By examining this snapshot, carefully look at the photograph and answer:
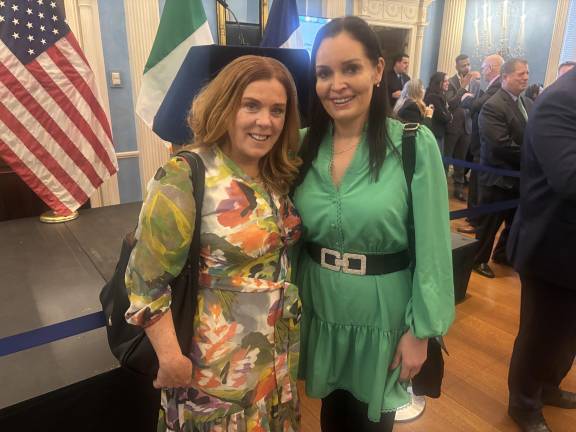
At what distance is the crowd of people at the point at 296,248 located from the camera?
103 centimetres

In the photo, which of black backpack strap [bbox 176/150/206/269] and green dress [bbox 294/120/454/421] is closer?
black backpack strap [bbox 176/150/206/269]

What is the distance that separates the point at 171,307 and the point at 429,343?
0.76 m

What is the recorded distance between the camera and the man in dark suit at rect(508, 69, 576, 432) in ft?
4.86

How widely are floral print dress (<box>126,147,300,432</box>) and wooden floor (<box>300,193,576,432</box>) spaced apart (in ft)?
3.31

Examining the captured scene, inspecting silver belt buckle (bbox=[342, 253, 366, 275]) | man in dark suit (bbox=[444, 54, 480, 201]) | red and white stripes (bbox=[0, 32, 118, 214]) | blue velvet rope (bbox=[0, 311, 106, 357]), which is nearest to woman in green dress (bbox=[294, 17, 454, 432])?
silver belt buckle (bbox=[342, 253, 366, 275])

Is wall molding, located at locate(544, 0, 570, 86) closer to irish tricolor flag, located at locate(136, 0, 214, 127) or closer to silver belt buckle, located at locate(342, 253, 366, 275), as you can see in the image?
irish tricolor flag, located at locate(136, 0, 214, 127)

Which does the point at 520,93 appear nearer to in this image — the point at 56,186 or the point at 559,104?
the point at 559,104

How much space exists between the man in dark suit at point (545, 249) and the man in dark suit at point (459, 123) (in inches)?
179

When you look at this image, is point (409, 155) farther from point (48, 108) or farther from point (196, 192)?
point (48, 108)

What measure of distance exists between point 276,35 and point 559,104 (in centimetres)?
A: 168

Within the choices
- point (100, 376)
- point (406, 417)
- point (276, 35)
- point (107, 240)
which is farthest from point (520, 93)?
point (100, 376)

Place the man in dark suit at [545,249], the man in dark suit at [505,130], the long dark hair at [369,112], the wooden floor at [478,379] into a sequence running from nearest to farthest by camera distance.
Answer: the long dark hair at [369,112] < the man in dark suit at [545,249] < the wooden floor at [478,379] < the man in dark suit at [505,130]

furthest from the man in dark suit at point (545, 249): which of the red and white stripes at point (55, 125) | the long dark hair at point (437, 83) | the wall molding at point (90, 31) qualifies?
the long dark hair at point (437, 83)

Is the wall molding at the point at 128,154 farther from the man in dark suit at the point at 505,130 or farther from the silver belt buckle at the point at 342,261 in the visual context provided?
the silver belt buckle at the point at 342,261
